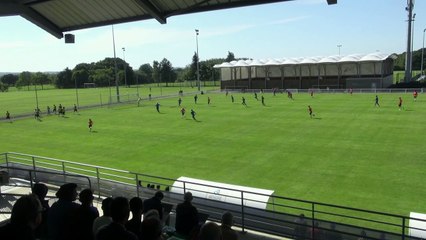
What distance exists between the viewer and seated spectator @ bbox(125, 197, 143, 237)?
176 inches

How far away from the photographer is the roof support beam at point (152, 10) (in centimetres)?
829

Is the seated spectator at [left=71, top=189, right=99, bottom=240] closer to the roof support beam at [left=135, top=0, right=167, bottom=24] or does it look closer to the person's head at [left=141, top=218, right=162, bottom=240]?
the person's head at [left=141, top=218, right=162, bottom=240]

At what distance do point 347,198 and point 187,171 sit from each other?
7868 millimetres

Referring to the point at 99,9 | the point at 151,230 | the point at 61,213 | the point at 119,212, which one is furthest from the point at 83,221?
the point at 99,9

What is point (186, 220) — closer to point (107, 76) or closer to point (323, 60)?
point (323, 60)

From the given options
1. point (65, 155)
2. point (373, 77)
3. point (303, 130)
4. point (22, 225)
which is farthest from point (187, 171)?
point (373, 77)

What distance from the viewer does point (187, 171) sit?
19.4 metres

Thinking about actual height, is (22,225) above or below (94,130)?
above

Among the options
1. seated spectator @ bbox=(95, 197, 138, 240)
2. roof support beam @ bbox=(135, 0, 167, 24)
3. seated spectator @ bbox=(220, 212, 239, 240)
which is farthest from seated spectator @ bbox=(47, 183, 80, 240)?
roof support beam @ bbox=(135, 0, 167, 24)

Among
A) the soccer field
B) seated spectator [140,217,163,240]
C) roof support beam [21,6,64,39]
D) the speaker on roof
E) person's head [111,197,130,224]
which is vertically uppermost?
roof support beam [21,6,64,39]

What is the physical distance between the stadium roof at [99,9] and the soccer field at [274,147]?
9.49m

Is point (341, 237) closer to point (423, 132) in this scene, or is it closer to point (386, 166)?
point (386, 166)

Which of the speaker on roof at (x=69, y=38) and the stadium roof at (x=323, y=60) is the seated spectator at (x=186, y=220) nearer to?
the speaker on roof at (x=69, y=38)

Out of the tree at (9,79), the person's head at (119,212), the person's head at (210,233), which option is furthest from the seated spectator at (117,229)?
the tree at (9,79)
